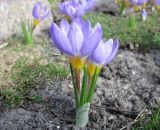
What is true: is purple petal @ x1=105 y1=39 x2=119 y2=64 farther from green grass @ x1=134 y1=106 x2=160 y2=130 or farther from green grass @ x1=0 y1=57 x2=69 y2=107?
green grass @ x1=0 y1=57 x2=69 y2=107

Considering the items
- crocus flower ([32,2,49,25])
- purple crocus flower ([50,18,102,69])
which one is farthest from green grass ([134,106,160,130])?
crocus flower ([32,2,49,25])

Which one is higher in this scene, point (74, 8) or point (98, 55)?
point (74, 8)

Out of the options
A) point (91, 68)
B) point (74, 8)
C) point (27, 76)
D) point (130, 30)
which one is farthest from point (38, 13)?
point (91, 68)

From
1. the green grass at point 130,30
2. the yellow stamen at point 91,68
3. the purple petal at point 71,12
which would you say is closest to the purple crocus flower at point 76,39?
the yellow stamen at point 91,68

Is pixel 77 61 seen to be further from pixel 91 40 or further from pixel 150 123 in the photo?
pixel 150 123

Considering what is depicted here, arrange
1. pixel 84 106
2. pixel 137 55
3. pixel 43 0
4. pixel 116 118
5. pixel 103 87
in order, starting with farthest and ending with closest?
pixel 43 0 → pixel 137 55 → pixel 103 87 → pixel 116 118 → pixel 84 106

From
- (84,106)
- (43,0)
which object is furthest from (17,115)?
(43,0)

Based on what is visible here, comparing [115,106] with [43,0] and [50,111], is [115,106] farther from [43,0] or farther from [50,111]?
[43,0]
